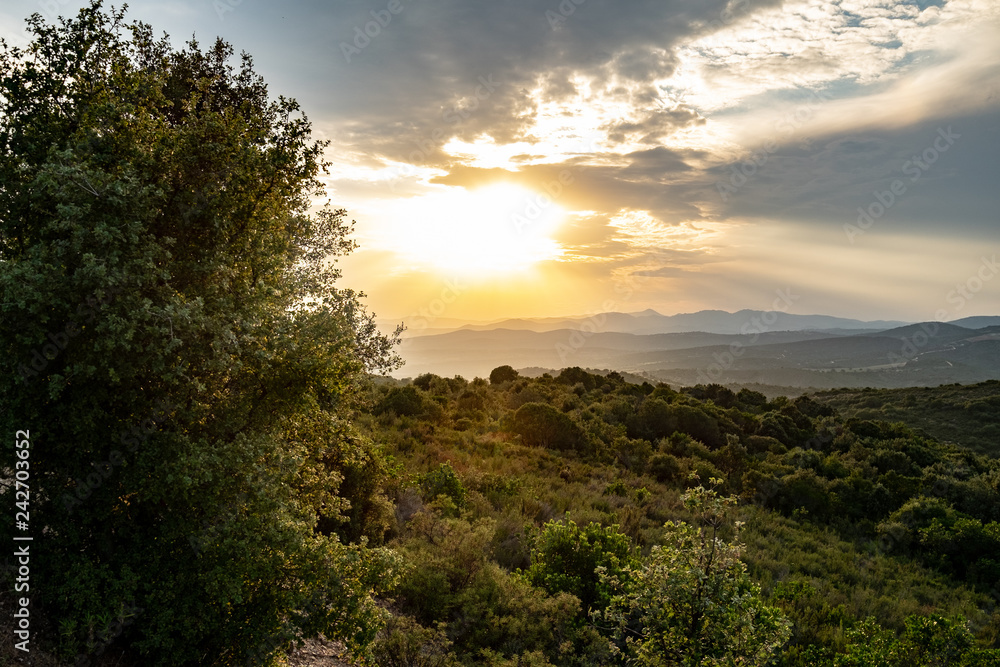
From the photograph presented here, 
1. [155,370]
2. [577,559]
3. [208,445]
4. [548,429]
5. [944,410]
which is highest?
[155,370]

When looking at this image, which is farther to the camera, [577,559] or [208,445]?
→ [577,559]

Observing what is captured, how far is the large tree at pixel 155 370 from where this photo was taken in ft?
16.8

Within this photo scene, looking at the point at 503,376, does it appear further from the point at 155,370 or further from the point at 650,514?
the point at 155,370

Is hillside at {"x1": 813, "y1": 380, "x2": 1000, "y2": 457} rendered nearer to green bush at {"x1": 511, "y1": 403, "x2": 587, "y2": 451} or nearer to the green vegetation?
green bush at {"x1": 511, "y1": 403, "x2": 587, "y2": 451}

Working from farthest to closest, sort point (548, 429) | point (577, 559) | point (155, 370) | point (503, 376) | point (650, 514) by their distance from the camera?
A: point (503, 376), point (548, 429), point (650, 514), point (577, 559), point (155, 370)

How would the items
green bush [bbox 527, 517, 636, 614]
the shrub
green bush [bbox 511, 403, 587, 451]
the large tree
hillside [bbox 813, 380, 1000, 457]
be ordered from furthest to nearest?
the shrub, hillside [bbox 813, 380, 1000, 457], green bush [bbox 511, 403, 587, 451], green bush [bbox 527, 517, 636, 614], the large tree

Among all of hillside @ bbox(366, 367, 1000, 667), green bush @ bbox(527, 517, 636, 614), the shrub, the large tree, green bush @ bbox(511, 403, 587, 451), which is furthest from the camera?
the shrub

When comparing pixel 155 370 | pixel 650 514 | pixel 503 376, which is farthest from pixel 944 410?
pixel 155 370

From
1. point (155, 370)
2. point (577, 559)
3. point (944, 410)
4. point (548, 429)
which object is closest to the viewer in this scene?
point (155, 370)

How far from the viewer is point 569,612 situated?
29.5 ft

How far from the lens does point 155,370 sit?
518 cm

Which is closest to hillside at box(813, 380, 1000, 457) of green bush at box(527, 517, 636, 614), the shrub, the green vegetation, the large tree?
the shrub

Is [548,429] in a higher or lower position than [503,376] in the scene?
lower

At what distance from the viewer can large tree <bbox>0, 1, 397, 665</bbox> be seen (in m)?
5.12
